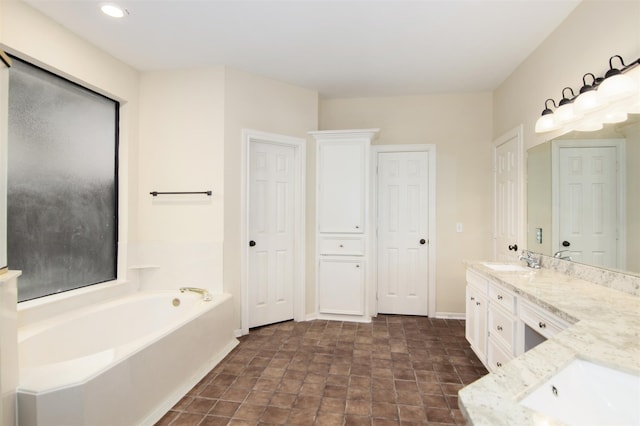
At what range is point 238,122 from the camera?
10.1ft

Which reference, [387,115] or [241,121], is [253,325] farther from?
[387,115]

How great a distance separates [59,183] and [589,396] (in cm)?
323

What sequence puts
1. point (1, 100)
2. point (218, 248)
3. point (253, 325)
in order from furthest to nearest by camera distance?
point (253, 325) < point (218, 248) < point (1, 100)

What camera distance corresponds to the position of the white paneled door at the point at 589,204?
5.79 ft

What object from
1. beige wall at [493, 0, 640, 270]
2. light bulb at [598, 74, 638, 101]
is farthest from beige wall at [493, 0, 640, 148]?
light bulb at [598, 74, 638, 101]

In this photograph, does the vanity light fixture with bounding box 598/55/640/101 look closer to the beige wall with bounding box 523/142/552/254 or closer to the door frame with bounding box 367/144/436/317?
the beige wall with bounding box 523/142/552/254

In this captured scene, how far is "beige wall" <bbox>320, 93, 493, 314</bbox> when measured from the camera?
3545 millimetres

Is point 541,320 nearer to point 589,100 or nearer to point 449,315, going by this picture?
point 589,100

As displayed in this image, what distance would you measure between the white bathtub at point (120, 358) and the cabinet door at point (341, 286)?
3.55 ft

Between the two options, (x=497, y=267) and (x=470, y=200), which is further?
(x=470, y=200)

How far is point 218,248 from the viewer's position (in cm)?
295

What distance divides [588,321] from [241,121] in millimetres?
2953

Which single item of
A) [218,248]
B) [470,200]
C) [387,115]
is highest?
[387,115]

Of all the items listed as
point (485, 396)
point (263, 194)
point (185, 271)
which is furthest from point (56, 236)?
point (485, 396)
